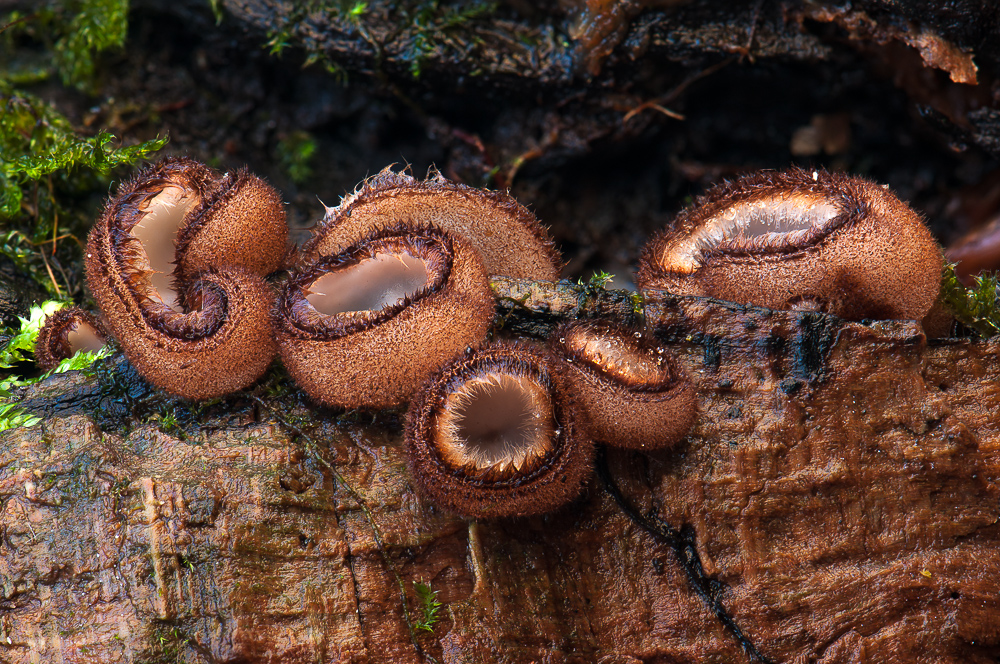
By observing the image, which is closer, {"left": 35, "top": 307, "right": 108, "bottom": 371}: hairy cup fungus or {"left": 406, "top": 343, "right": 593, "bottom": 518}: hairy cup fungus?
{"left": 406, "top": 343, "right": 593, "bottom": 518}: hairy cup fungus

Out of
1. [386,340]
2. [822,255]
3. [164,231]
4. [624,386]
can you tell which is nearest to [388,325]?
[386,340]

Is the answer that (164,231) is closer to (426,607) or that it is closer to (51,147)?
(51,147)

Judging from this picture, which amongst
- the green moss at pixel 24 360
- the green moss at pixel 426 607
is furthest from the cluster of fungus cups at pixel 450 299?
the green moss at pixel 24 360

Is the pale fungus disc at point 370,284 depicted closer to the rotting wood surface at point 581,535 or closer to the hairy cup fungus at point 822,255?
the rotting wood surface at point 581,535

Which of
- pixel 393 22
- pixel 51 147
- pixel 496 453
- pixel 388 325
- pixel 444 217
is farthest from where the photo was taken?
pixel 393 22

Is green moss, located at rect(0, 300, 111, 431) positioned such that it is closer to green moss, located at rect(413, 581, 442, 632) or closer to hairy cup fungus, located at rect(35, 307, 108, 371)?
hairy cup fungus, located at rect(35, 307, 108, 371)

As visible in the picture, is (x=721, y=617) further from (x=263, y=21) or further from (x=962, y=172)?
(x=263, y=21)

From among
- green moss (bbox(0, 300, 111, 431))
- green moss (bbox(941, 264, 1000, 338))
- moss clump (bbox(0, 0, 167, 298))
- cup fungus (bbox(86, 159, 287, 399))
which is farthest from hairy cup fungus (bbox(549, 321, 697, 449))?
moss clump (bbox(0, 0, 167, 298))

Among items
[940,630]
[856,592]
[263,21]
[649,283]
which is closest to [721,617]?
[856,592]
